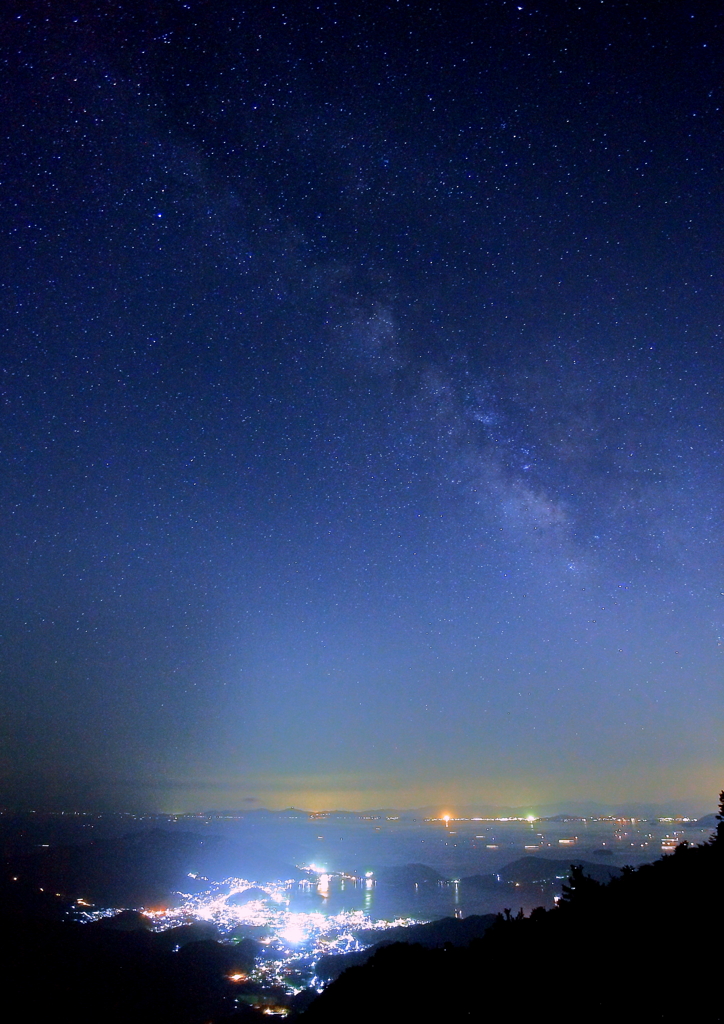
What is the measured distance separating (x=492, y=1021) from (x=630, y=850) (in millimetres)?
141674

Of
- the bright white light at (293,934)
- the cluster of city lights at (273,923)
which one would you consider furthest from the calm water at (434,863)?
the bright white light at (293,934)

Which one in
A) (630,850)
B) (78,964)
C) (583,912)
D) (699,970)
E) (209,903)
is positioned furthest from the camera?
(630,850)

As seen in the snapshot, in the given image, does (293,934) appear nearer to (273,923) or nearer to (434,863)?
(273,923)

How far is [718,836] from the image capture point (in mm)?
13188

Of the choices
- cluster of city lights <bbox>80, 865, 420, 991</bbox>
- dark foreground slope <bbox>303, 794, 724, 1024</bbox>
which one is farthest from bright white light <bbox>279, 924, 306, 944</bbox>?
dark foreground slope <bbox>303, 794, 724, 1024</bbox>

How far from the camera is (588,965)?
9742 millimetres

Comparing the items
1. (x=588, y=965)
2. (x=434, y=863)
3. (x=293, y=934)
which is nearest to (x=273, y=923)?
(x=293, y=934)

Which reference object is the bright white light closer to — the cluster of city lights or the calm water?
the cluster of city lights

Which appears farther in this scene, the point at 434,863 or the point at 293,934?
the point at 434,863

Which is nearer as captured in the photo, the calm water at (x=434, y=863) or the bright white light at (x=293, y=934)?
the bright white light at (x=293, y=934)

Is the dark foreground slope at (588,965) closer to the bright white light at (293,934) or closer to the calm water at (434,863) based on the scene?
the bright white light at (293,934)

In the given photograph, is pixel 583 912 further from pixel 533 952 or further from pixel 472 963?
pixel 472 963

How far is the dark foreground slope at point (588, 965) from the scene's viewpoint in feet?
27.2

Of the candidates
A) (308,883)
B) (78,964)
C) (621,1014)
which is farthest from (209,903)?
(621,1014)
